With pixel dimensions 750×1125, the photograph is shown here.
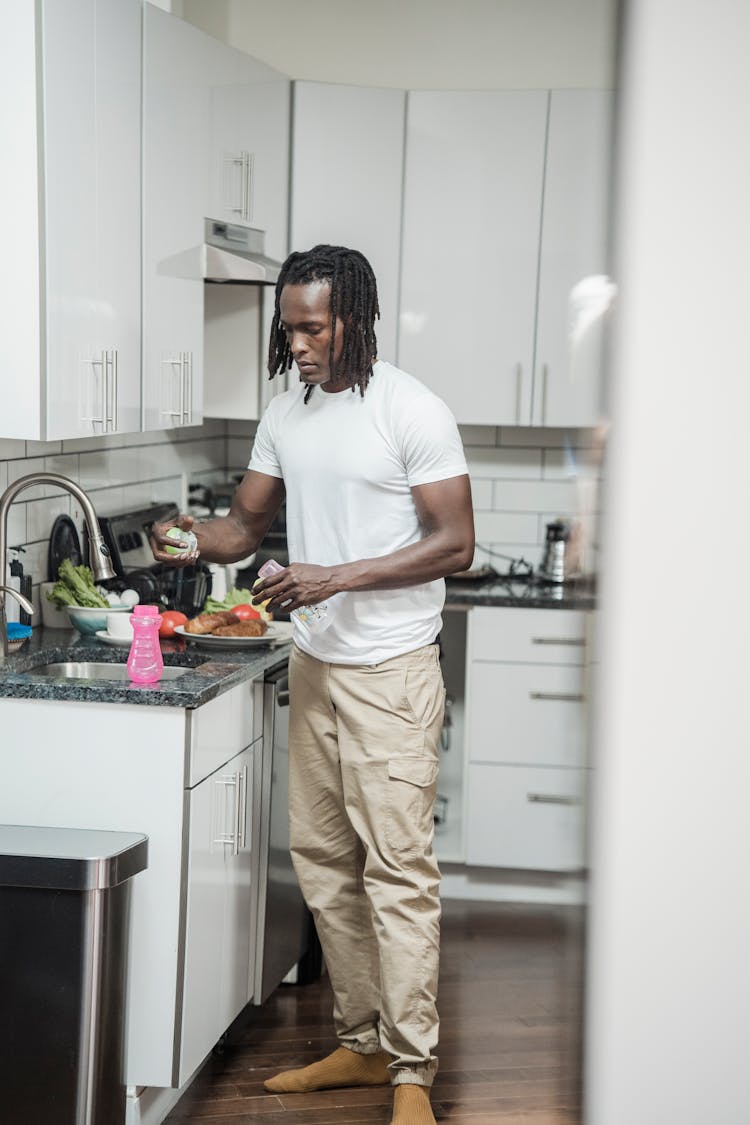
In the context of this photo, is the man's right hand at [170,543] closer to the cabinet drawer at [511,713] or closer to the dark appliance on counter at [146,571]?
the dark appliance on counter at [146,571]

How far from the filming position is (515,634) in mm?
3227

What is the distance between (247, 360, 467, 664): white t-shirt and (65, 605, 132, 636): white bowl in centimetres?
50

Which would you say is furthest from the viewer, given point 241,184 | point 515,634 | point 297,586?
point 515,634

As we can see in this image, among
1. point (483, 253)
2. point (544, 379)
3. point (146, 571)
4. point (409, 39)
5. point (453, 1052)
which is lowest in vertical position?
point (453, 1052)

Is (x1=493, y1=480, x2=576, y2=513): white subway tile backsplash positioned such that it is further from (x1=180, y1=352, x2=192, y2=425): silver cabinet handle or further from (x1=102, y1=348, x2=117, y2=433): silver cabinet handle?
(x1=102, y1=348, x2=117, y2=433): silver cabinet handle

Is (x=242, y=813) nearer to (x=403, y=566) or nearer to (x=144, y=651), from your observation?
(x=144, y=651)

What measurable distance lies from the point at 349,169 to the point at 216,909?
6.65ft

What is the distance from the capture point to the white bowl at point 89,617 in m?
2.42

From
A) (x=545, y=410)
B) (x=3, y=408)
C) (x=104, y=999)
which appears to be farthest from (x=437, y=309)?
(x=104, y=999)

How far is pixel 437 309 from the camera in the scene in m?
3.34

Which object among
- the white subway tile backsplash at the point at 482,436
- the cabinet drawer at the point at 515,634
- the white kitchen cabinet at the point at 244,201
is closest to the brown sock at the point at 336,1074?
the cabinet drawer at the point at 515,634

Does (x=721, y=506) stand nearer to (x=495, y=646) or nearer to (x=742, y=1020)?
(x=742, y=1020)

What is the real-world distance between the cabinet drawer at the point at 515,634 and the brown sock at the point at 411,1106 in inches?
52.7

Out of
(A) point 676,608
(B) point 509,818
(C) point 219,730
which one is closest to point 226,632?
(C) point 219,730
